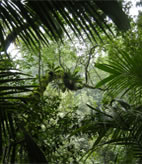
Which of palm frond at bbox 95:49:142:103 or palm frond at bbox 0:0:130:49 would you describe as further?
palm frond at bbox 95:49:142:103

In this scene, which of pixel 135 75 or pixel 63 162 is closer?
pixel 135 75

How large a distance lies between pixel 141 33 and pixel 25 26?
3.64m

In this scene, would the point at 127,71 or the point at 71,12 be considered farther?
the point at 127,71

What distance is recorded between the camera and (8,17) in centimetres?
67

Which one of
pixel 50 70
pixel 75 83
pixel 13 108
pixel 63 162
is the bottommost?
pixel 63 162

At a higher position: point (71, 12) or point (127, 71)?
point (71, 12)

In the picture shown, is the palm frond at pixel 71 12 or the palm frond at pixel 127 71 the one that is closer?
the palm frond at pixel 71 12

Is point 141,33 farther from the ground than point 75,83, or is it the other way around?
point 141,33

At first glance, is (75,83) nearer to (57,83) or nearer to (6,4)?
(57,83)

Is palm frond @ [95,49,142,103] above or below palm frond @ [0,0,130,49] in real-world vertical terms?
below

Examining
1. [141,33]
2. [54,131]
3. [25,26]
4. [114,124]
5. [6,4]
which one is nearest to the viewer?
[6,4]

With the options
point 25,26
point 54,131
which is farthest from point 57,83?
point 25,26

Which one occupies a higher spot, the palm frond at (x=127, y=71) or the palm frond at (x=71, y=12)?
the palm frond at (x=71, y=12)

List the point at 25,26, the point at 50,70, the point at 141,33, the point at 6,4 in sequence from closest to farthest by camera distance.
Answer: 1. the point at 6,4
2. the point at 25,26
3. the point at 141,33
4. the point at 50,70
